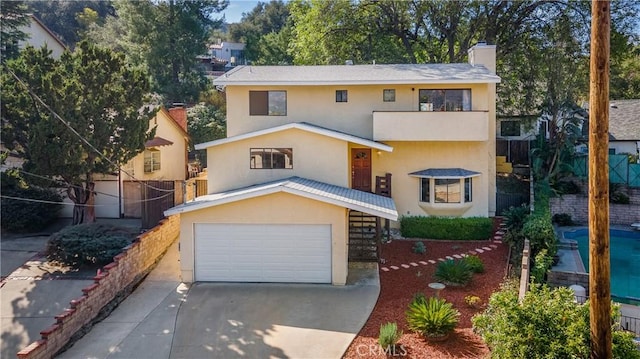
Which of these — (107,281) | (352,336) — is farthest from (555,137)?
(107,281)

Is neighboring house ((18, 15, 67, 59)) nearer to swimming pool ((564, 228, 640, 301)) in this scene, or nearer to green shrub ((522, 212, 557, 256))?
green shrub ((522, 212, 557, 256))

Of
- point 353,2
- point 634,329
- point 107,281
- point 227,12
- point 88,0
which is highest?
point 88,0

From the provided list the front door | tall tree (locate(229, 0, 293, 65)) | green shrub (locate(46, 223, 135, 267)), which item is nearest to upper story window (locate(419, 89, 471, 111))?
the front door

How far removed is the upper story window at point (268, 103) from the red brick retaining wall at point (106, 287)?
587cm

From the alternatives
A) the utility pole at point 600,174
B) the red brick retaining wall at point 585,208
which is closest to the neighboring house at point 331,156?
the red brick retaining wall at point 585,208

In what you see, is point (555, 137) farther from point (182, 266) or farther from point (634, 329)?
point (182, 266)

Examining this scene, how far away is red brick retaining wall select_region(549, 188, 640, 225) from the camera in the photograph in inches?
979

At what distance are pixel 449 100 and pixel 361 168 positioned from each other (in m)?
4.66

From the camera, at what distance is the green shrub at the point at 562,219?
971 inches

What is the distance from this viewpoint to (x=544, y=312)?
834 cm

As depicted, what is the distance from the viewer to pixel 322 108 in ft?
70.6

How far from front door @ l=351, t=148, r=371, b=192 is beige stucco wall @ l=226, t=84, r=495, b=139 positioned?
754 mm

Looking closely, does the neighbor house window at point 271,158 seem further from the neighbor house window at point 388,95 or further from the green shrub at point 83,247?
the green shrub at point 83,247

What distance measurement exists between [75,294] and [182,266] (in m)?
3.15
